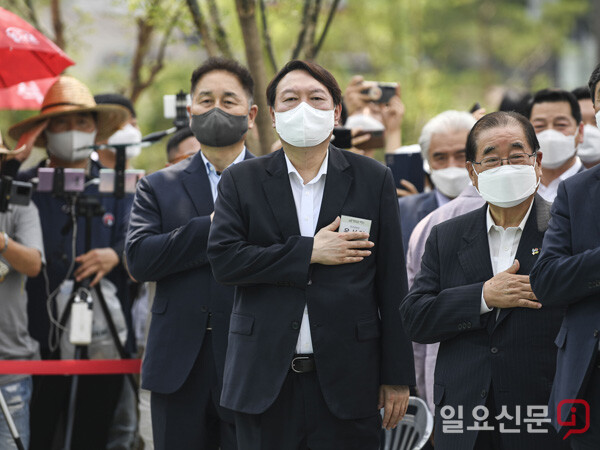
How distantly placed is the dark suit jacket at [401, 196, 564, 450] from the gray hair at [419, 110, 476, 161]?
69.3 inches

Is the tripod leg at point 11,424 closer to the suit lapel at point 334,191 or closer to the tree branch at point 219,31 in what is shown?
the suit lapel at point 334,191

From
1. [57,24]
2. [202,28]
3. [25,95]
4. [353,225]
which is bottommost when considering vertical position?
[353,225]

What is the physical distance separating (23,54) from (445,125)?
2.67 metres

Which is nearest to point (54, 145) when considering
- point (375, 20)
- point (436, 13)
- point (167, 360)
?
point (167, 360)

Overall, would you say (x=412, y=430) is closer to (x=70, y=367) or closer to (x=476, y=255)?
(x=476, y=255)

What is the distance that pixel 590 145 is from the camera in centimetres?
652

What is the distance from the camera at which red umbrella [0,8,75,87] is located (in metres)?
6.38

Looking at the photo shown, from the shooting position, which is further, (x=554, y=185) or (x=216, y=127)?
(x=554, y=185)

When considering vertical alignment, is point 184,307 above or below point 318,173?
below

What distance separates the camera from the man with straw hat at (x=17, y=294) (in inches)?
229

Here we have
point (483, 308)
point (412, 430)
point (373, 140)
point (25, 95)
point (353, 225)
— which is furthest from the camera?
point (25, 95)

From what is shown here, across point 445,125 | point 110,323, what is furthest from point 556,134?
point 110,323

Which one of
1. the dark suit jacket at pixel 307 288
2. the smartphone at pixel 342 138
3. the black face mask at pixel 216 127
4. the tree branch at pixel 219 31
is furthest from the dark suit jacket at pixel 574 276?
the tree branch at pixel 219 31

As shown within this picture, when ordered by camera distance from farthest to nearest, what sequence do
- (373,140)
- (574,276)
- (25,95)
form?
1. (25,95)
2. (373,140)
3. (574,276)
